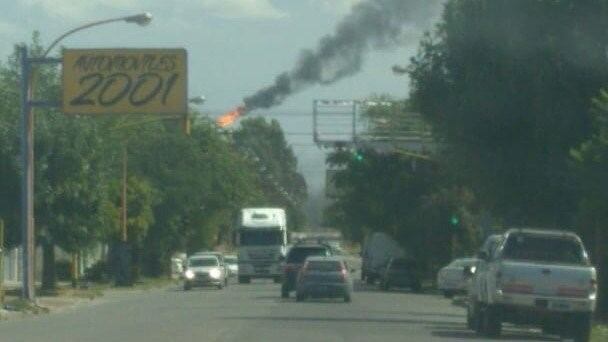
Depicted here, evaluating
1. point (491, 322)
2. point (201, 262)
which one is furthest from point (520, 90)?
point (201, 262)

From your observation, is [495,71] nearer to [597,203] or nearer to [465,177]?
[465,177]

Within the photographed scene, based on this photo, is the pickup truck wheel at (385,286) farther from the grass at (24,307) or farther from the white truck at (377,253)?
the grass at (24,307)

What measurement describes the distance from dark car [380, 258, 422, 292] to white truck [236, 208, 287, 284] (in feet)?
27.1

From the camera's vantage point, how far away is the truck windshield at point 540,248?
30.5 metres

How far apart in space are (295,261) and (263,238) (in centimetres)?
2079

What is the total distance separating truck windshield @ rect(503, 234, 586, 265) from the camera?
30453 mm

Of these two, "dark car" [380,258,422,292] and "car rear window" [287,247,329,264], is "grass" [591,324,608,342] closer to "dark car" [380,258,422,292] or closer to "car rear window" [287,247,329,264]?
"car rear window" [287,247,329,264]

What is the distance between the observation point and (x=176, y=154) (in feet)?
279

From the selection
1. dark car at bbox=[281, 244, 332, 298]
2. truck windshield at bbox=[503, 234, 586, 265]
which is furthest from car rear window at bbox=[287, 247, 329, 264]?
truck windshield at bbox=[503, 234, 586, 265]

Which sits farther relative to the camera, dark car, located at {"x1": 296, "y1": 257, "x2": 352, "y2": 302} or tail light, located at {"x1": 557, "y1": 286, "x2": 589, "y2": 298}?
dark car, located at {"x1": 296, "y1": 257, "x2": 352, "y2": 302}

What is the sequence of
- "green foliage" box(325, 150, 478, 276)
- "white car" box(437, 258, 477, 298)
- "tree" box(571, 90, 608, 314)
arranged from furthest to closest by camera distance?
1. "green foliage" box(325, 150, 478, 276)
2. "white car" box(437, 258, 477, 298)
3. "tree" box(571, 90, 608, 314)

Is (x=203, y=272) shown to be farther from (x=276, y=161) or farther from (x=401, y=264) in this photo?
(x=276, y=161)

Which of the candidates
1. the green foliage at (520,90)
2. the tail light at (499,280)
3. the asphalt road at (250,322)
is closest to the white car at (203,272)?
the asphalt road at (250,322)

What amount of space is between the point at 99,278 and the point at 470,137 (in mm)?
37861
